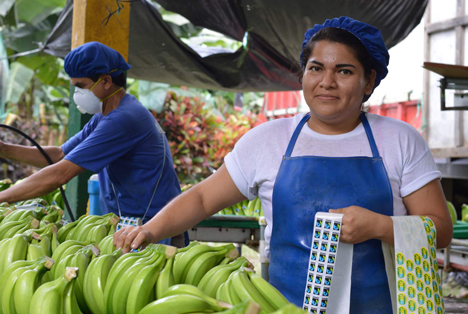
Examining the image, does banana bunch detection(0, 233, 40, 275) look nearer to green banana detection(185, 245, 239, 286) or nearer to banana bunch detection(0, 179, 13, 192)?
green banana detection(185, 245, 239, 286)

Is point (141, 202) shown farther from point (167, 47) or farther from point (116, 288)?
point (167, 47)

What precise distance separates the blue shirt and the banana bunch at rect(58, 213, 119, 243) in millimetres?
661

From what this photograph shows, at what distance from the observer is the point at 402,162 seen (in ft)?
6.04

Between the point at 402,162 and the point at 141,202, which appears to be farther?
the point at 141,202

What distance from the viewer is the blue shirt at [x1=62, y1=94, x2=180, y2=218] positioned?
294 cm

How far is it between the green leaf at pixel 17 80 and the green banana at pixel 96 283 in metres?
8.73

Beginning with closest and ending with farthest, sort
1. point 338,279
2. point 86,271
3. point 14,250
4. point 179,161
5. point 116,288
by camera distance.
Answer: point 116,288, point 86,271, point 338,279, point 14,250, point 179,161

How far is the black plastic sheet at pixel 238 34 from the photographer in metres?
5.27

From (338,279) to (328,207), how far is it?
0.27 metres

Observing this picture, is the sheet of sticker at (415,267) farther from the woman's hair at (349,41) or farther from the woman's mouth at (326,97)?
the woman's hair at (349,41)

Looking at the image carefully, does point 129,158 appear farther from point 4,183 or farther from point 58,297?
point 58,297

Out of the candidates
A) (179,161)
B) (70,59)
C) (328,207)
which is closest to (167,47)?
(70,59)

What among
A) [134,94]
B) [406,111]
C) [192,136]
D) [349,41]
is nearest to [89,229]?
[349,41]

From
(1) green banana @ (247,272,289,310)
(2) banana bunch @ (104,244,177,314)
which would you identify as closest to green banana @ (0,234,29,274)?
(2) banana bunch @ (104,244,177,314)
